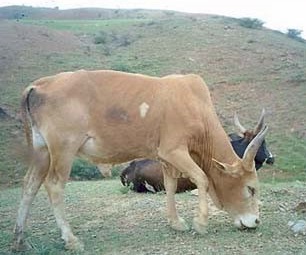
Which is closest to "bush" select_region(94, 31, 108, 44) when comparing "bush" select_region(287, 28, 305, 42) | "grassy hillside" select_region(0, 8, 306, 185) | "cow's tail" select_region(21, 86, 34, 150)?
"grassy hillside" select_region(0, 8, 306, 185)

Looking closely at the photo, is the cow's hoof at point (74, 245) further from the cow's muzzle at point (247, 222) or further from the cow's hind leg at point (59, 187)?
the cow's muzzle at point (247, 222)

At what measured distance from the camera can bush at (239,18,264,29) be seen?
42.4 meters

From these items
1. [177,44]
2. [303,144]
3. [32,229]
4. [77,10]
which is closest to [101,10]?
[77,10]

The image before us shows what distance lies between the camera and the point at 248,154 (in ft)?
27.7

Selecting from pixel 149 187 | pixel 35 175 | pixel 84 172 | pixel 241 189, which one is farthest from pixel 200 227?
pixel 84 172

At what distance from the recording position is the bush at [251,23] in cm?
4237

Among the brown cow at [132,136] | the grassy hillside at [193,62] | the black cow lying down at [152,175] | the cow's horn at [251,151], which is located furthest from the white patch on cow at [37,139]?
the grassy hillside at [193,62]

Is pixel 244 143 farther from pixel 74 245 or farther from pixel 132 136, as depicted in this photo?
pixel 74 245

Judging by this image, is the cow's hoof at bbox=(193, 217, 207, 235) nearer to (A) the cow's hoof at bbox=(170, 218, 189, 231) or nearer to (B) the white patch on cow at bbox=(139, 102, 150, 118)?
(A) the cow's hoof at bbox=(170, 218, 189, 231)

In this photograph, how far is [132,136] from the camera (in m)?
8.55

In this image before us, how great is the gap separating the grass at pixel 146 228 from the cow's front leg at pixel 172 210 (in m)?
0.13

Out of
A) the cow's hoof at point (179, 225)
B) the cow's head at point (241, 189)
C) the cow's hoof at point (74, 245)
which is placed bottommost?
the cow's hoof at point (179, 225)

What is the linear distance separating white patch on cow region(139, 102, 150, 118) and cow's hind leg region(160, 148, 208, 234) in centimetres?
56

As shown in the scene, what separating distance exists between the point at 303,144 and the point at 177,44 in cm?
Answer: 1509
